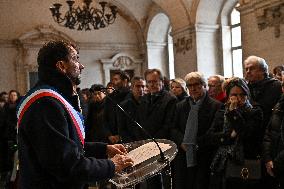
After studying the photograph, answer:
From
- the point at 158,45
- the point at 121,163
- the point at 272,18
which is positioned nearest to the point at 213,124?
the point at 121,163

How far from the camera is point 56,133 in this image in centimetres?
176

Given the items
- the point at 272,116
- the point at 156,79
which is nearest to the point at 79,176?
the point at 272,116

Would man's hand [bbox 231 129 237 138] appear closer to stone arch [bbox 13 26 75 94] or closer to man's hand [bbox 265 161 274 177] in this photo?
man's hand [bbox 265 161 274 177]

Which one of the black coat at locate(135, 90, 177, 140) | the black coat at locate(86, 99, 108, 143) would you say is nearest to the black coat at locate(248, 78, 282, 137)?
the black coat at locate(135, 90, 177, 140)

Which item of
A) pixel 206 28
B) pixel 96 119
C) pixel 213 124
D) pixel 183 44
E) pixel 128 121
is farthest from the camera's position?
pixel 183 44

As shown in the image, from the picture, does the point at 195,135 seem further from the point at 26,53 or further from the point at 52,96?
the point at 26,53

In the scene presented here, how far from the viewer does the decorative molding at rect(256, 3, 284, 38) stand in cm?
757

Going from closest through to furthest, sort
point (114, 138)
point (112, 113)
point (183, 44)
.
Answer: point (114, 138) → point (112, 113) → point (183, 44)

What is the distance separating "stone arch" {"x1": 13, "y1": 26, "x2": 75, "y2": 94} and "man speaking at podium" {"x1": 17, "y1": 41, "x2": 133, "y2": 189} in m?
11.8

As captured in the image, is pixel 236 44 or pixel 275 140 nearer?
pixel 275 140

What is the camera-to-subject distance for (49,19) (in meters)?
13.7

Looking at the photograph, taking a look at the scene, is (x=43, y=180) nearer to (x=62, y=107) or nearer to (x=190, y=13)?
(x=62, y=107)

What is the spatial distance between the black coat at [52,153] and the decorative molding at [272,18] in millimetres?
6590

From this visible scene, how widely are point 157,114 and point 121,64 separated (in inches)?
417
